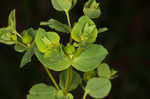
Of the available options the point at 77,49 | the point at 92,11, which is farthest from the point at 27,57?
the point at 92,11

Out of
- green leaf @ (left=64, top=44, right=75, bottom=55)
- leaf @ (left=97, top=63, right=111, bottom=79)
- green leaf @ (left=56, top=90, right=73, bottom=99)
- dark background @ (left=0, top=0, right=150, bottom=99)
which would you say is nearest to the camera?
green leaf @ (left=64, top=44, right=75, bottom=55)

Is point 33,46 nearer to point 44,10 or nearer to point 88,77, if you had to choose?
point 88,77

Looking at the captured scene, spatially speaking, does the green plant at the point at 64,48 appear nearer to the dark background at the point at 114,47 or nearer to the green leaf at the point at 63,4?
the green leaf at the point at 63,4

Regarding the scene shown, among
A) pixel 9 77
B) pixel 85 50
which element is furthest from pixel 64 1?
pixel 9 77

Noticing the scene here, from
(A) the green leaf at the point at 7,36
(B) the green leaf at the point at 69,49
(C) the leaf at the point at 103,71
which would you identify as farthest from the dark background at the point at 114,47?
(B) the green leaf at the point at 69,49

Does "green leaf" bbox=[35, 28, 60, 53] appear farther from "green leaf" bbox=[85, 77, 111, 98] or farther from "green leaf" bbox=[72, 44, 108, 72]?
"green leaf" bbox=[85, 77, 111, 98]

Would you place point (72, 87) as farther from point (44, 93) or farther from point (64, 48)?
point (64, 48)

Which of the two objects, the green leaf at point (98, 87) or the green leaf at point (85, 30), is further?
the green leaf at point (98, 87)

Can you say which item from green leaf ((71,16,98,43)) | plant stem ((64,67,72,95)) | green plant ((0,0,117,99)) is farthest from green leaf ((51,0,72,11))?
plant stem ((64,67,72,95))
